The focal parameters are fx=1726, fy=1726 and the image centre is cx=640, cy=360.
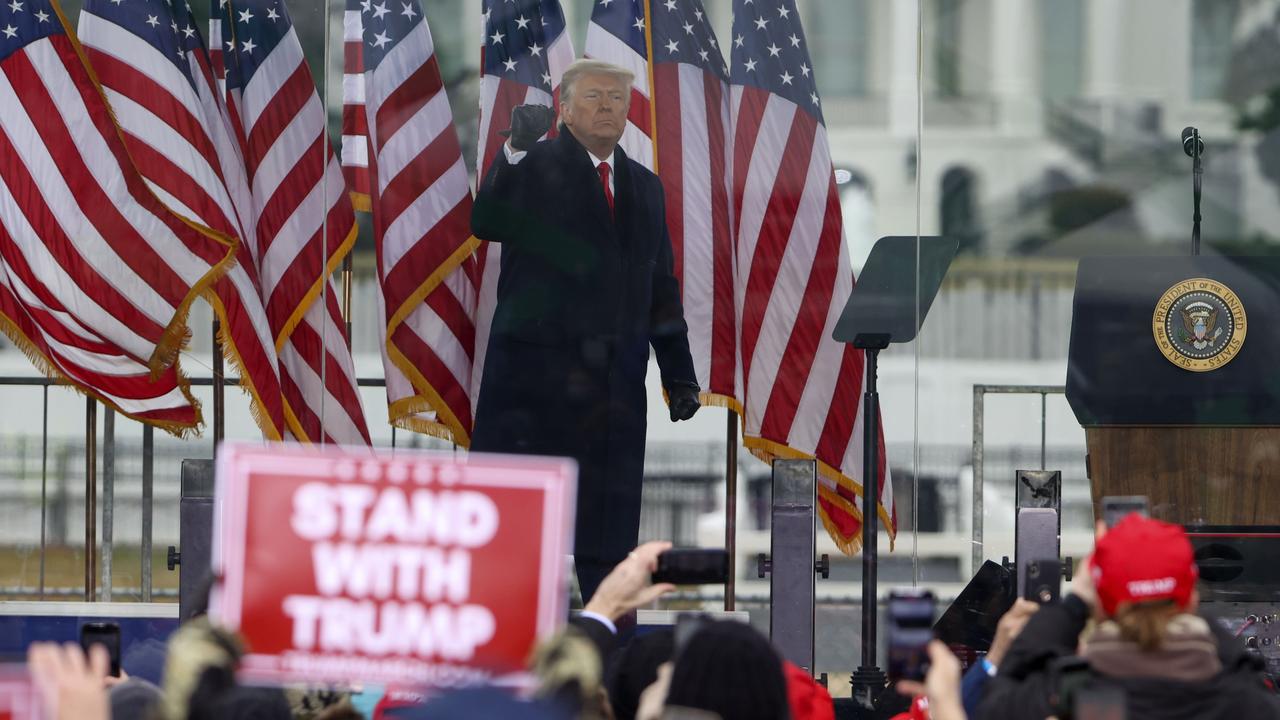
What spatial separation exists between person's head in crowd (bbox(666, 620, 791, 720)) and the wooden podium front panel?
4.20 m

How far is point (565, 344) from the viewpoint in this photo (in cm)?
668

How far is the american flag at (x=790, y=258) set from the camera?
267 inches

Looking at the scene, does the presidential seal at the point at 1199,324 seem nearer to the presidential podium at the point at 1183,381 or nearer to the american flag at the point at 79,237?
the presidential podium at the point at 1183,381

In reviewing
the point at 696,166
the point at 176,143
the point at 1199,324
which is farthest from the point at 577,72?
the point at 1199,324

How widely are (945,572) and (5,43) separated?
13.8ft

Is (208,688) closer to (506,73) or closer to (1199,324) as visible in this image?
(506,73)

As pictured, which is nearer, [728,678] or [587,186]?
[728,678]

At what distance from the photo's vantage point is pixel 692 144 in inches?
268

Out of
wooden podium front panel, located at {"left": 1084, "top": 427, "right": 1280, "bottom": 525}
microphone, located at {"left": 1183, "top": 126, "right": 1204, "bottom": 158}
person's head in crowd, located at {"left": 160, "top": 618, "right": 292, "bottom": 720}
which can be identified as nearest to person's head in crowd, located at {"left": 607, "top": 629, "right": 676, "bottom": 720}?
person's head in crowd, located at {"left": 160, "top": 618, "right": 292, "bottom": 720}

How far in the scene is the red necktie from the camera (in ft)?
22.0

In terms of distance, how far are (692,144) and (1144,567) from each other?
4.12 meters

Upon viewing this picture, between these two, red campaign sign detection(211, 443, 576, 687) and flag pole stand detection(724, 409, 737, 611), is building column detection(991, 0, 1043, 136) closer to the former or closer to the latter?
flag pole stand detection(724, 409, 737, 611)

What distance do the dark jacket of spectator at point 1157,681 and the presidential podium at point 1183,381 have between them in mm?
3793

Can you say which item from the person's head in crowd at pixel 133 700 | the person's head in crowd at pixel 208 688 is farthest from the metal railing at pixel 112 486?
the person's head in crowd at pixel 208 688
